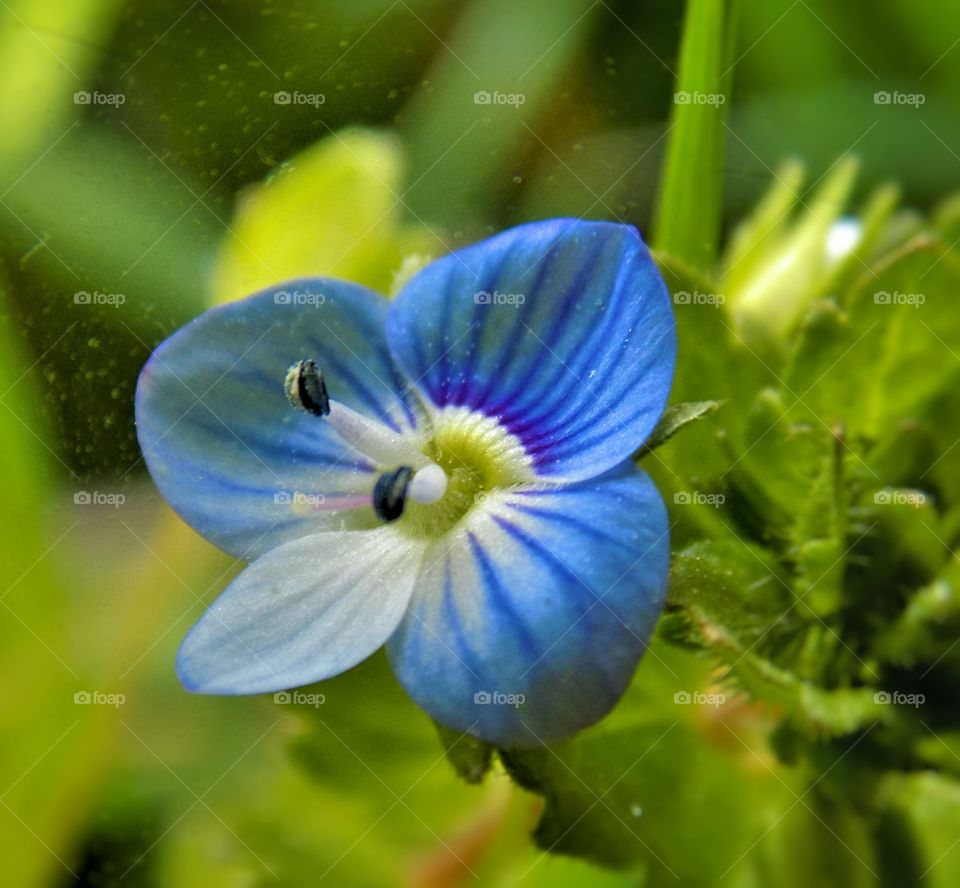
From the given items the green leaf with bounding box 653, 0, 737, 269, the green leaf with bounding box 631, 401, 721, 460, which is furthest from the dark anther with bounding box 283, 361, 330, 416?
the green leaf with bounding box 653, 0, 737, 269

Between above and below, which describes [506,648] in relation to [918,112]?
above

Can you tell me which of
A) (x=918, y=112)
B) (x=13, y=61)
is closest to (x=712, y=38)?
(x=13, y=61)

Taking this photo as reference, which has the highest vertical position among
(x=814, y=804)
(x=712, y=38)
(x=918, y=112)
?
(x=712, y=38)

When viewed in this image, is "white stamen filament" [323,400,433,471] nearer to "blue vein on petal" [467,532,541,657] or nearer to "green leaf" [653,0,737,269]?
"blue vein on petal" [467,532,541,657]

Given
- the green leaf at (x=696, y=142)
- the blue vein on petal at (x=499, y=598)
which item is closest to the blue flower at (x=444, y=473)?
the blue vein on petal at (x=499, y=598)

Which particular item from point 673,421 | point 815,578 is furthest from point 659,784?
point 673,421

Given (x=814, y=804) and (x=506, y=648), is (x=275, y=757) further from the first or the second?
(x=814, y=804)

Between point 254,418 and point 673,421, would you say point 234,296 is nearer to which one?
point 254,418
